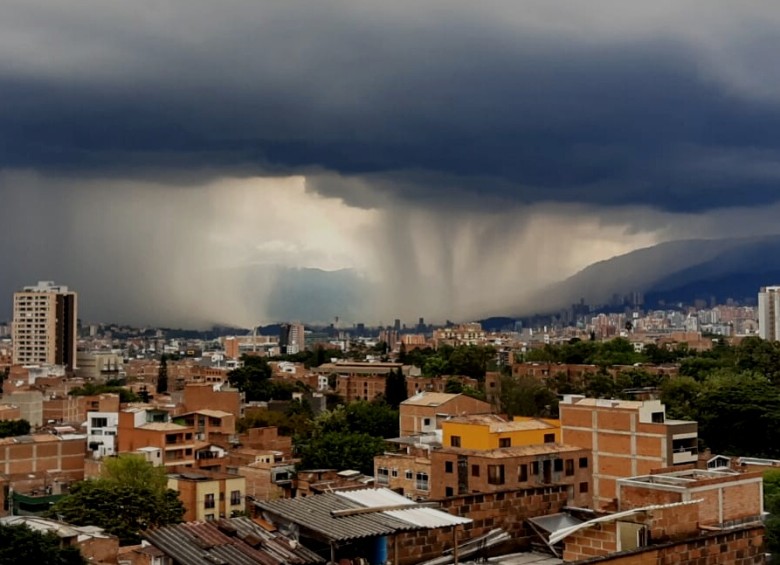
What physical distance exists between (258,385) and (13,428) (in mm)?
27015

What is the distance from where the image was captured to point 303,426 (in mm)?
53406

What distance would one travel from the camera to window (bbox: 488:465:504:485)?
25.5m

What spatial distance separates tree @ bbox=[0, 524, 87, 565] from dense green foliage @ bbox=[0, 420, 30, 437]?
2872 centimetres

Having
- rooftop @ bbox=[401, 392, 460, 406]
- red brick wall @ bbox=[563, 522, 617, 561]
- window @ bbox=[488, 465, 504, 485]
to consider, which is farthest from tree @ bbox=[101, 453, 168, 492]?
red brick wall @ bbox=[563, 522, 617, 561]

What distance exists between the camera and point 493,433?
3027 cm

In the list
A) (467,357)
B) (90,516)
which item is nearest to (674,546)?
(90,516)

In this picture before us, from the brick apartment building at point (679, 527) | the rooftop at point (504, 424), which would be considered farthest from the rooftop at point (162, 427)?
the brick apartment building at point (679, 527)

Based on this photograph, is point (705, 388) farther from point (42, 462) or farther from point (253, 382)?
point (253, 382)

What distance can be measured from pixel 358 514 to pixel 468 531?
110 centimetres

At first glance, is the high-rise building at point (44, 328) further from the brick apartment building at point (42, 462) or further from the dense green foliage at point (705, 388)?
the brick apartment building at point (42, 462)

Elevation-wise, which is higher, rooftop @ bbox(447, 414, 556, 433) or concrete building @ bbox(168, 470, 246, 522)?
rooftop @ bbox(447, 414, 556, 433)

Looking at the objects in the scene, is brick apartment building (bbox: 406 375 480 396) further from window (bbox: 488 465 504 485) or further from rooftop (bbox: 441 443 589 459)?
window (bbox: 488 465 504 485)

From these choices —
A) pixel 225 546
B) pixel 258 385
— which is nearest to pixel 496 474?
pixel 225 546

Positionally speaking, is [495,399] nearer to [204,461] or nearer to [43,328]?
[204,461]
